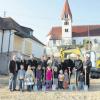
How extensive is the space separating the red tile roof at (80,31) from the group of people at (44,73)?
60776 millimetres

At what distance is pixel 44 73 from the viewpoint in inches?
755

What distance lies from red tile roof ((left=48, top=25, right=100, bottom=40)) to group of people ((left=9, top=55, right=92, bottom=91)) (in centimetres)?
6078

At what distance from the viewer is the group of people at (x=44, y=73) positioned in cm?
1850

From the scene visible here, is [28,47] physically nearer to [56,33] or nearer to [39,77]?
[39,77]

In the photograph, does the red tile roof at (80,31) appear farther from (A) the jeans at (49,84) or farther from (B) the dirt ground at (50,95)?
(B) the dirt ground at (50,95)

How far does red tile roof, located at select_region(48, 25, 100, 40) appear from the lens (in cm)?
8100

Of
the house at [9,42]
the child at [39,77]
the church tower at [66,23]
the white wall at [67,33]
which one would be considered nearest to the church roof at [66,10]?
the church tower at [66,23]

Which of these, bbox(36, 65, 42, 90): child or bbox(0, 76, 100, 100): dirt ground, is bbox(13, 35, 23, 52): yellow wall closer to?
bbox(36, 65, 42, 90): child

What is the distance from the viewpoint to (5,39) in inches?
1601

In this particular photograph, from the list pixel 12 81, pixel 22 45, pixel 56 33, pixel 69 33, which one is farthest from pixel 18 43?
pixel 56 33

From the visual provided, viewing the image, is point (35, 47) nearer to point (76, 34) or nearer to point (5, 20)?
point (5, 20)

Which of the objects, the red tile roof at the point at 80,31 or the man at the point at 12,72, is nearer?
the man at the point at 12,72

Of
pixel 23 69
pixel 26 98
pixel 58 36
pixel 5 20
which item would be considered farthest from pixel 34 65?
pixel 58 36

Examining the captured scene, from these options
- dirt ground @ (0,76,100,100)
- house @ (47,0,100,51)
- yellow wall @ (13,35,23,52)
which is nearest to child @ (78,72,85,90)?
dirt ground @ (0,76,100,100)
